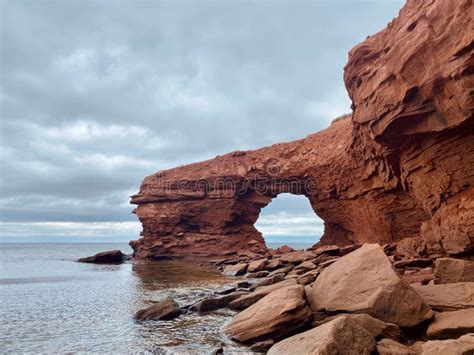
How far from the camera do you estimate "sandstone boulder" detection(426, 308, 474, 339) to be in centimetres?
597

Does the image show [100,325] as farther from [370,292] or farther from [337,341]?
[370,292]

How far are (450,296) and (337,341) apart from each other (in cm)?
369

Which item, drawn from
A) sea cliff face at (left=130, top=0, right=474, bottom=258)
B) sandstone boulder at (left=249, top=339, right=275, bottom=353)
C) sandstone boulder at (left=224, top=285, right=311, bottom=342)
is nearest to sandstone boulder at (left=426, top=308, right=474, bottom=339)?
sandstone boulder at (left=224, top=285, right=311, bottom=342)

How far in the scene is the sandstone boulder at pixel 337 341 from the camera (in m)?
5.38

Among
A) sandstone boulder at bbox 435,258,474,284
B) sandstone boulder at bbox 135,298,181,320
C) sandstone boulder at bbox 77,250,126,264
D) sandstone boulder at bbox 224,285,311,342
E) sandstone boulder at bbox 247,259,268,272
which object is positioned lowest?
sandstone boulder at bbox 77,250,126,264

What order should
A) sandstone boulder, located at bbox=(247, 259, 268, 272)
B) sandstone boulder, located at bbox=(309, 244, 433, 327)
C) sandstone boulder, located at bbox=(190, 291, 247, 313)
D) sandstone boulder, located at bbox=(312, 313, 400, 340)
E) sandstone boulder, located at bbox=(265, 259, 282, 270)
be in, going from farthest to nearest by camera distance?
sandstone boulder, located at bbox=(247, 259, 268, 272) → sandstone boulder, located at bbox=(265, 259, 282, 270) → sandstone boulder, located at bbox=(190, 291, 247, 313) → sandstone boulder, located at bbox=(309, 244, 433, 327) → sandstone boulder, located at bbox=(312, 313, 400, 340)

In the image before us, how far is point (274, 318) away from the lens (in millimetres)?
7492

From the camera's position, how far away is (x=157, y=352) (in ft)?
24.5

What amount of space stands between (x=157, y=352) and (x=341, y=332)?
4114mm

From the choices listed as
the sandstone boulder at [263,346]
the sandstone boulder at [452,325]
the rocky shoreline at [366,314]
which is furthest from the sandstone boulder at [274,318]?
the sandstone boulder at [452,325]

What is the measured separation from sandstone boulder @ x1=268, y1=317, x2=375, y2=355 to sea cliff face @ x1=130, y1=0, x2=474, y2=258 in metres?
8.59

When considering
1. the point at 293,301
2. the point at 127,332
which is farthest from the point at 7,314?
the point at 293,301

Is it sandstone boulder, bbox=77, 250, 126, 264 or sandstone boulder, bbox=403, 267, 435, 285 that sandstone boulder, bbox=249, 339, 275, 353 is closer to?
sandstone boulder, bbox=403, 267, 435, 285

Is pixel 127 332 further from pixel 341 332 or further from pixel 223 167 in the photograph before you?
pixel 223 167
